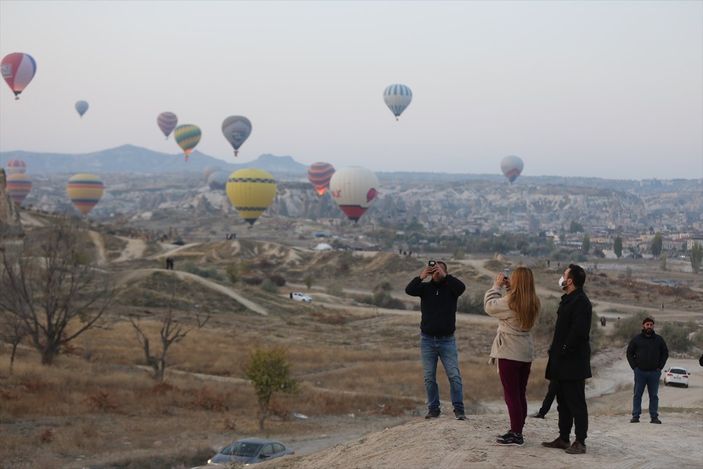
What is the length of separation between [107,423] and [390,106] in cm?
8822

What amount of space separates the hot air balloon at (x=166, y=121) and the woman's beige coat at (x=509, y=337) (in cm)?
15324

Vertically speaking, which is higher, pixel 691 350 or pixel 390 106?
pixel 390 106

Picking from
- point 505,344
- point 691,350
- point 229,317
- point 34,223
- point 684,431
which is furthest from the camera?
point 34,223

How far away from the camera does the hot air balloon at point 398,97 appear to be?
106312 mm

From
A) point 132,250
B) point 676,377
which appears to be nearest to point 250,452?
point 676,377

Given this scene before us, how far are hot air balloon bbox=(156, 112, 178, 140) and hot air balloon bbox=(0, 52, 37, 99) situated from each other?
70.0m

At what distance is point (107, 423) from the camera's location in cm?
2250

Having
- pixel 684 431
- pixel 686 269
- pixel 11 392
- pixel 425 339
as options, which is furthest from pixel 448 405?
pixel 686 269

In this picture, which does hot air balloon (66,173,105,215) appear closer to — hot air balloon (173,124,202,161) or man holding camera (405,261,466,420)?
hot air balloon (173,124,202,161)

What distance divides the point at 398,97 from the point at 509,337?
3918 inches

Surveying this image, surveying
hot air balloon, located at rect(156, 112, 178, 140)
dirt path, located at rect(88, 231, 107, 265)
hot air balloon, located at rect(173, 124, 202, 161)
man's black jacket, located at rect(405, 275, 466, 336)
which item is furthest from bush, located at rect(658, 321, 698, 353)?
hot air balloon, located at rect(156, 112, 178, 140)

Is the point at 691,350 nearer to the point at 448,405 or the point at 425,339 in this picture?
the point at 448,405

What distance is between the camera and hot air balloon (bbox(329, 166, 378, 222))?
311 feet

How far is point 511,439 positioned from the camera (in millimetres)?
8820
